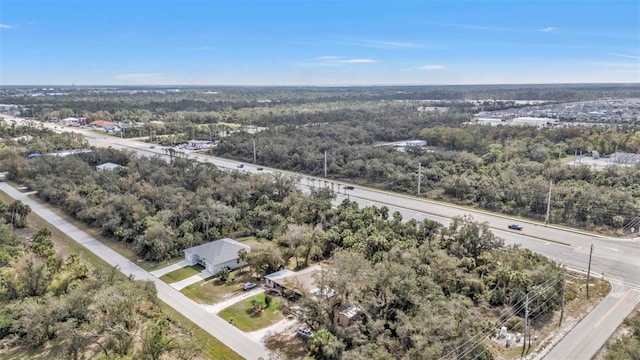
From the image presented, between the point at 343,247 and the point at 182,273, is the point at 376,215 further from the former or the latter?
the point at 182,273

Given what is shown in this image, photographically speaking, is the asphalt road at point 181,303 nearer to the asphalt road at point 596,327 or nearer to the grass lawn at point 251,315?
the grass lawn at point 251,315

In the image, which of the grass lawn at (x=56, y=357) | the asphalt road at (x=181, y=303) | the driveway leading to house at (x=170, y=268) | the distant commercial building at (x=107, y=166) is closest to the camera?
the grass lawn at (x=56, y=357)

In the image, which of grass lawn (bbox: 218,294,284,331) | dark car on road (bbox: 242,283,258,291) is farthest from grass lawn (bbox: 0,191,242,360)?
dark car on road (bbox: 242,283,258,291)

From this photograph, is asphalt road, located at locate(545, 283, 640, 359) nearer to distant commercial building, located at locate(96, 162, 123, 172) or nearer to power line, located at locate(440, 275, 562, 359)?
power line, located at locate(440, 275, 562, 359)

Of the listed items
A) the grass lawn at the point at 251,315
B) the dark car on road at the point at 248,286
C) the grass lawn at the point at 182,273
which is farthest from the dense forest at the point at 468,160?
the grass lawn at the point at 182,273

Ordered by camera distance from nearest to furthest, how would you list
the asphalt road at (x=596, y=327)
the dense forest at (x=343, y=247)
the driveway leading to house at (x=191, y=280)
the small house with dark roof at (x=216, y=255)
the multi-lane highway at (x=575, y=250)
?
the dense forest at (x=343, y=247)
the asphalt road at (x=596, y=327)
the multi-lane highway at (x=575, y=250)
the driveway leading to house at (x=191, y=280)
the small house with dark roof at (x=216, y=255)

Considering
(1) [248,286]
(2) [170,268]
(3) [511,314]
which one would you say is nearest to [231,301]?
(1) [248,286]

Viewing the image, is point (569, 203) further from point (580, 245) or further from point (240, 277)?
point (240, 277)
